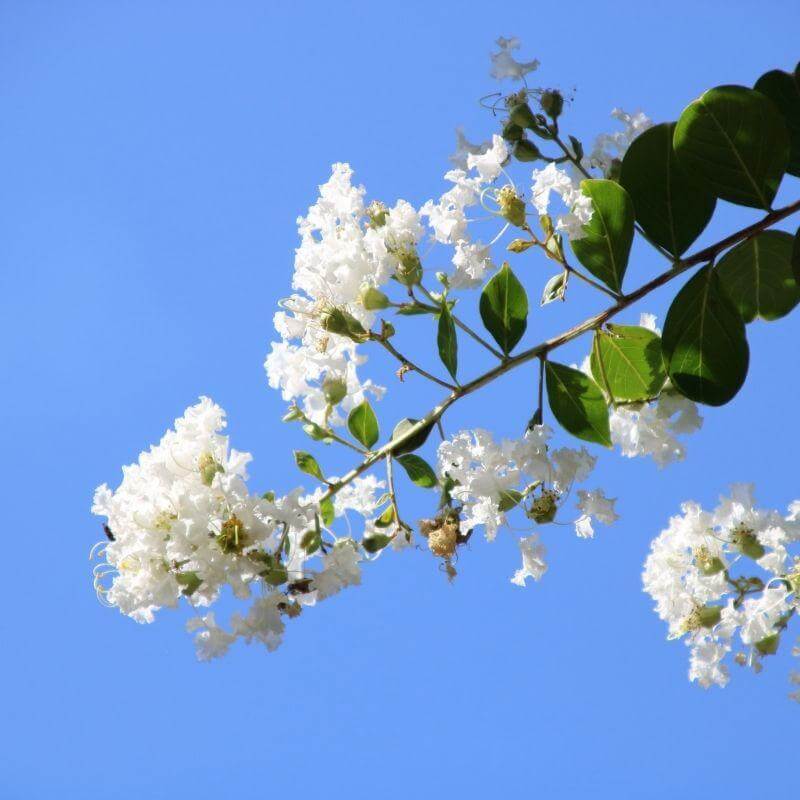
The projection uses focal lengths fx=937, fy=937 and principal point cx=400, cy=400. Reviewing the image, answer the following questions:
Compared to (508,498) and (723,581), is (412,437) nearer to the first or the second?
(508,498)

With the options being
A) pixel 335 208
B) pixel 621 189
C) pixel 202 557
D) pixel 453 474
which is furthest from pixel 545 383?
pixel 202 557

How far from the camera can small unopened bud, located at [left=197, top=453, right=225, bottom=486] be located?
1.31 meters

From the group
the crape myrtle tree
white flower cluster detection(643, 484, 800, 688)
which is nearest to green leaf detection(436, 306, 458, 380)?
the crape myrtle tree

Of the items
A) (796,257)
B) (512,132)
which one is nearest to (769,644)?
(796,257)

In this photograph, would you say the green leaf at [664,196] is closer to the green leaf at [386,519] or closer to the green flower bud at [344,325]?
the green flower bud at [344,325]

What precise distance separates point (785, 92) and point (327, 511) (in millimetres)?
913

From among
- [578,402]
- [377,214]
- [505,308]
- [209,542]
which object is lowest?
[209,542]

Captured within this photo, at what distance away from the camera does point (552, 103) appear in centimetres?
152

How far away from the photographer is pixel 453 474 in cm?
140

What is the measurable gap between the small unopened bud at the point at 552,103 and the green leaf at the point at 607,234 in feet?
0.73

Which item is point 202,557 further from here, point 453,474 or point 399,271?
point 399,271

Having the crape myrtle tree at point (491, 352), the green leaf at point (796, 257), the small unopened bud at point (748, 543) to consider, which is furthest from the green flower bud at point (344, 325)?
the small unopened bud at point (748, 543)

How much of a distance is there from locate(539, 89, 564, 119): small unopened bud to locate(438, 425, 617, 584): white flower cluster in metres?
0.53

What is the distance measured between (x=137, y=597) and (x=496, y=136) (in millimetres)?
875
